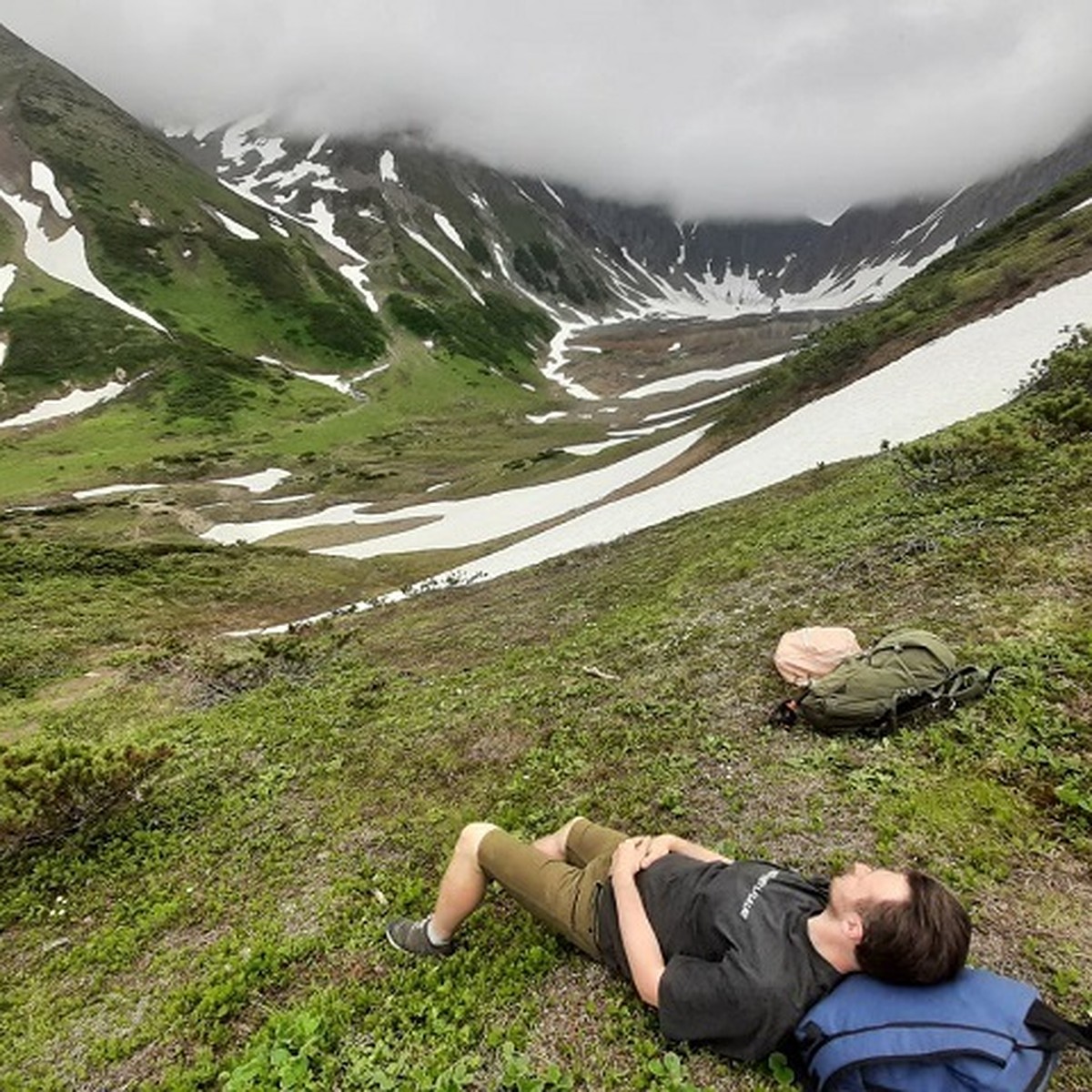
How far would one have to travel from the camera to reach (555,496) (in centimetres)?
4603

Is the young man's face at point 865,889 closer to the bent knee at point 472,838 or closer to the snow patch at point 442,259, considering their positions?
the bent knee at point 472,838

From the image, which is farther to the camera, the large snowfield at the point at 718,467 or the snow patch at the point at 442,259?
the snow patch at the point at 442,259

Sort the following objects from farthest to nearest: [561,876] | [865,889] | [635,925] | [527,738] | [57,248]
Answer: [57,248] < [527,738] < [561,876] < [635,925] < [865,889]

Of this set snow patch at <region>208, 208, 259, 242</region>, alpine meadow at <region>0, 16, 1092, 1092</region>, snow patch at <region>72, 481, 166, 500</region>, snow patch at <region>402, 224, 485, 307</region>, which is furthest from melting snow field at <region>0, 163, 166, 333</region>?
alpine meadow at <region>0, 16, 1092, 1092</region>

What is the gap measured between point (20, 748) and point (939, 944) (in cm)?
1129

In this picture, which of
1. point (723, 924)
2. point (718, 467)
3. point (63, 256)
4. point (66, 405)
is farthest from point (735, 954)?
point (63, 256)

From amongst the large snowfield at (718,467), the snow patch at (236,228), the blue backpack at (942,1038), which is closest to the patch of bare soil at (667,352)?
the snow patch at (236,228)

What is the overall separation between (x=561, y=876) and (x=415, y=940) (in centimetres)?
171

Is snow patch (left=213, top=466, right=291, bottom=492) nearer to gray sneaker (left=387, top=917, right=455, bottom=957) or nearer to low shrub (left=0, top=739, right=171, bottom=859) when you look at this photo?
low shrub (left=0, top=739, right=171, bottom=859)

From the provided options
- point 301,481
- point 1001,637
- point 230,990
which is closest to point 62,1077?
point 230,990

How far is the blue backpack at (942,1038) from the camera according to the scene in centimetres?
376

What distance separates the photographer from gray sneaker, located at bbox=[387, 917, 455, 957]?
6.50 metres

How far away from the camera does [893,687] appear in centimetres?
816

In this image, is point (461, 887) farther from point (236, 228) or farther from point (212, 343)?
point (236, 228)
